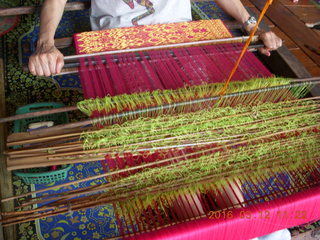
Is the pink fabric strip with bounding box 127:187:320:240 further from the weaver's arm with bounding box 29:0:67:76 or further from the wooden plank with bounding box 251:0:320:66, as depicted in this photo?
the wooden plank with bounding box 251:0:320:66

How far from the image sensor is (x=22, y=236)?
1534 millimetres

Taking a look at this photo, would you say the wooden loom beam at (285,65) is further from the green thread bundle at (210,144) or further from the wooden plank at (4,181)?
the wooden plank at (4,181)

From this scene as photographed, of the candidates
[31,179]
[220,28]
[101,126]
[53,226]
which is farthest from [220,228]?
[220,28]

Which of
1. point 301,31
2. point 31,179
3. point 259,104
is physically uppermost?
point 301,31

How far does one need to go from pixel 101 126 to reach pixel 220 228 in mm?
533

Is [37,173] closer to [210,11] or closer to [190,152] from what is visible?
[190,152]

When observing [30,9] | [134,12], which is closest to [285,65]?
[134,12]

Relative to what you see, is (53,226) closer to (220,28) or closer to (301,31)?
(220,28)

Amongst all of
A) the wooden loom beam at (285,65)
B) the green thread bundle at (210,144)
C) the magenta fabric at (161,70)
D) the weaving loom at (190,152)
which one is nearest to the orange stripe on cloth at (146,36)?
the magenta fabric at (161,70)

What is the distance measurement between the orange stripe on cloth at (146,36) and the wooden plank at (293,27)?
0.72m

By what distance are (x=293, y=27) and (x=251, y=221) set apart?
5.76 ft

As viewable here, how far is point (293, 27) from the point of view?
91.1 inches

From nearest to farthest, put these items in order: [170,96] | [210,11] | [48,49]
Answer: [170,96], [48,49], [210,11]

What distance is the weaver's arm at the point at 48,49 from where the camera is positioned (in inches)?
52.9
